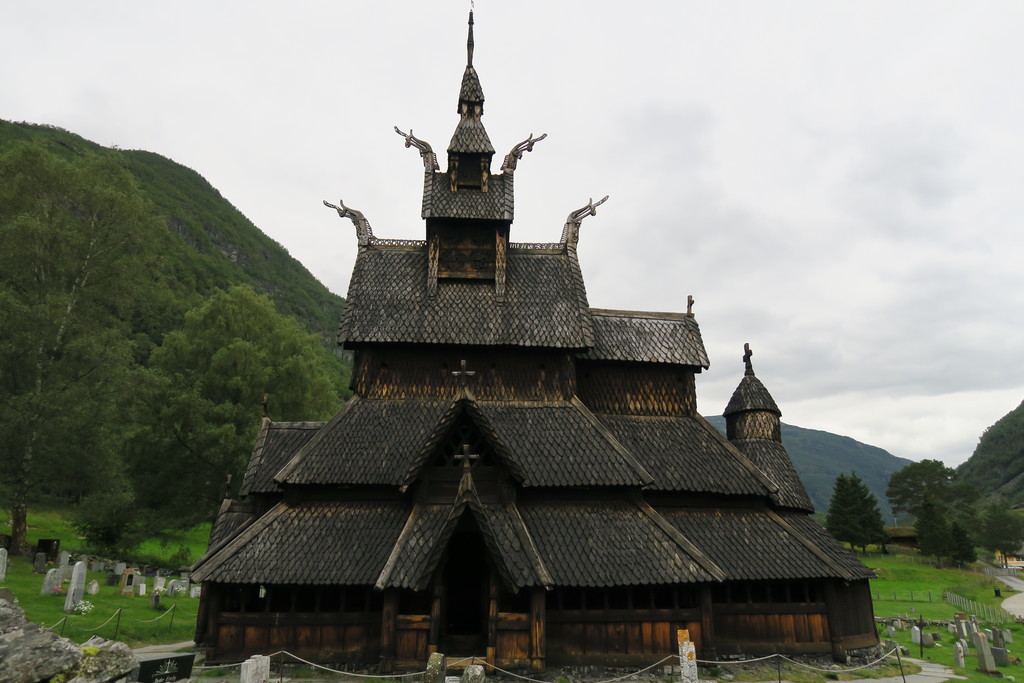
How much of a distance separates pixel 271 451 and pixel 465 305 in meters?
7.40

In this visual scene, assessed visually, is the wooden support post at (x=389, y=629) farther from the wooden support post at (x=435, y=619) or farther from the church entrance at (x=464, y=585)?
the church entrance at (x=464, y=585)

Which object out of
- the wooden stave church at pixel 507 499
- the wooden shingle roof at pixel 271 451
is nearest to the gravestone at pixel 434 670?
the wooden stave church at pixel 507 499

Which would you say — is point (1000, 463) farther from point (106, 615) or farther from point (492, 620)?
point (106, 615)

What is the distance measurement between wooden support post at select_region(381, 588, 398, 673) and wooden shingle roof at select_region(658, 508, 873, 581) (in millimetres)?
7819

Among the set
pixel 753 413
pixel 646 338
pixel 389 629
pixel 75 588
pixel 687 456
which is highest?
pixel 646 338

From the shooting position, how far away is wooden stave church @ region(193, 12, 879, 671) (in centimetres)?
1373

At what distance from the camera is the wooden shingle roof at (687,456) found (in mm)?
16797

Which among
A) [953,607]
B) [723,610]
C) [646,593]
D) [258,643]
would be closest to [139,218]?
[258,643]

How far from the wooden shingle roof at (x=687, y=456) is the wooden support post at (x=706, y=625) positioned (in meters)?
2.91

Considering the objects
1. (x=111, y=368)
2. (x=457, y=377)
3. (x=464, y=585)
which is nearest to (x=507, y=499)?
(x=464, y=585)

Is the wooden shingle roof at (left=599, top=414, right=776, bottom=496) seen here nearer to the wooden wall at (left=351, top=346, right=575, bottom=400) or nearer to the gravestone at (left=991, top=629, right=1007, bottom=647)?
the wooden wall at (left=351, top=346, right=575, bottom=400)

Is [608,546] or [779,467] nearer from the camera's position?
→ [608,546]

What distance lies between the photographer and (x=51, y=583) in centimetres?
1806

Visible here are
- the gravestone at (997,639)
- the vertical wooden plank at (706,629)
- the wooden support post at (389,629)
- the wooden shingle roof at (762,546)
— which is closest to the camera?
the wooden support post at (389,629)
